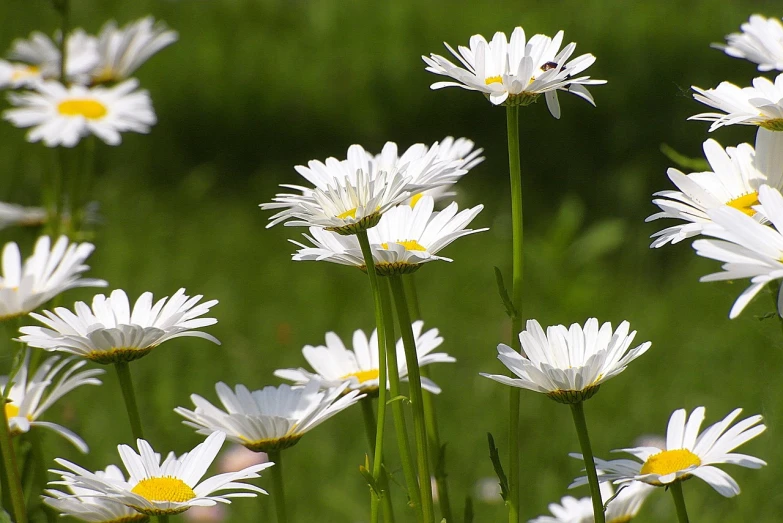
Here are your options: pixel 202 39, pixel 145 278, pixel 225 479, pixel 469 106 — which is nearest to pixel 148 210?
pixel 145 278

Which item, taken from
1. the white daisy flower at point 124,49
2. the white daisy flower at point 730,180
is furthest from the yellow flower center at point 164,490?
the white daisy flower at point 124,49

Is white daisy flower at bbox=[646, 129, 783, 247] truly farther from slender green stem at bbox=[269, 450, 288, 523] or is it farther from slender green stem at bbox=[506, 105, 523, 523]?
slender green stem at bbox=[269, 450, 288, 523]

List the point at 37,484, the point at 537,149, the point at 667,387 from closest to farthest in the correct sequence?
the point at 37,484, the point at 667,387, the point at 537,149

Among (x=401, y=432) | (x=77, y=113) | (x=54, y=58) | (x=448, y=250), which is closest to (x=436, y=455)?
(x=401, y=432)

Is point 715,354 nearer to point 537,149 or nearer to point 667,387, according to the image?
point 667,387

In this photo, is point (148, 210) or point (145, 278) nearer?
point (145, 278)

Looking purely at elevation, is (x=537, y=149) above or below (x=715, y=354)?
above
